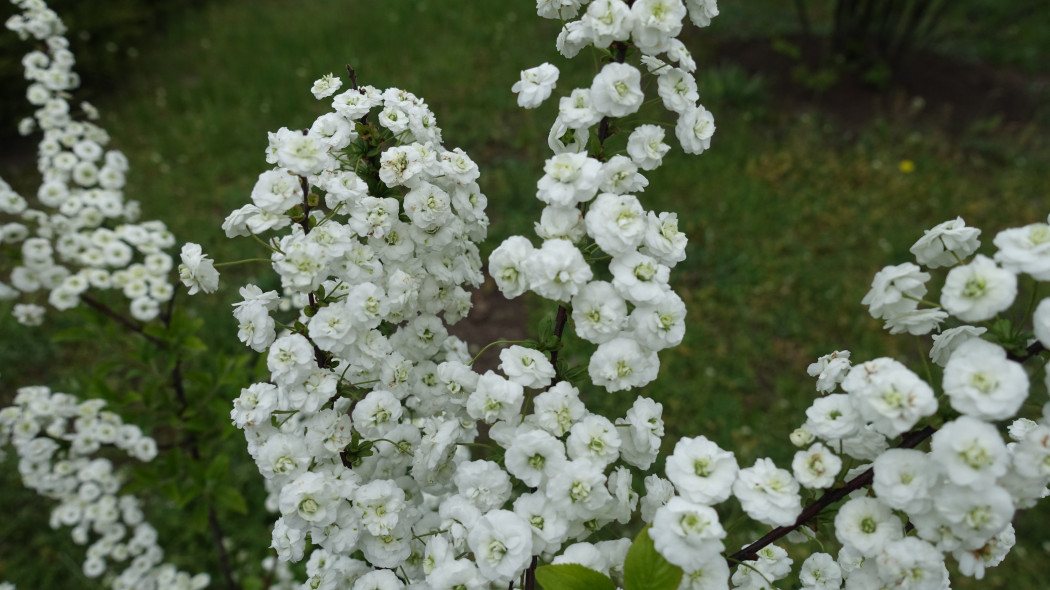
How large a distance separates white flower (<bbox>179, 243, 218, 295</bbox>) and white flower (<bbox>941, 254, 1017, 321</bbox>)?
4.19 feet

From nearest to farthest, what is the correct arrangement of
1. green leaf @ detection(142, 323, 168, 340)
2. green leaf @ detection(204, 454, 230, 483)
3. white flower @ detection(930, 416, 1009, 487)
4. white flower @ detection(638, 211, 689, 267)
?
white flower @ detection(930, 416, 1009, 487), white flower @ detection(638, 211, 689, 267), green leaf @ detection(142, 323, 168, 340), green leaf @ detection(204, 454, 230, 483)

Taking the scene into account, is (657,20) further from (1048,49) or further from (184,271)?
(1048,49)

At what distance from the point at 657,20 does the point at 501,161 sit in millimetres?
4227

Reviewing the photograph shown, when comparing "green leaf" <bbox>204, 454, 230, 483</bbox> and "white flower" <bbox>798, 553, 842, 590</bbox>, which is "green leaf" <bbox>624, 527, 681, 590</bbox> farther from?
"green leaf" <bbox>204, 454, 230, 483</bbox>

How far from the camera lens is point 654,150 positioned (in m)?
1.25

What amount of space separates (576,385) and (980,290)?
70 cm

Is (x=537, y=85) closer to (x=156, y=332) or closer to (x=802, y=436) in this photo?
(x=802, y=436)

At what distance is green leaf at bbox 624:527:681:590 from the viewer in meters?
1.10

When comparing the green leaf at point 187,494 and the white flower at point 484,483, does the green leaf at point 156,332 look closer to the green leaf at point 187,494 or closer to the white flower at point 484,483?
the green leaf at point 187,494

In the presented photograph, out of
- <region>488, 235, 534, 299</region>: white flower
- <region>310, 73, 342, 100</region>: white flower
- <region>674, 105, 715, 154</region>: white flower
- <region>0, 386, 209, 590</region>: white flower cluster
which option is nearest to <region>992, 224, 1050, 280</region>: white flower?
<region>674, 105, 715, 154</region>: white flower

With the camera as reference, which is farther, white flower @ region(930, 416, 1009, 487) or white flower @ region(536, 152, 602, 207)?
white flower @ region(536, 152, 602, 207)

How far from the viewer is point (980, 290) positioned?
1033mm

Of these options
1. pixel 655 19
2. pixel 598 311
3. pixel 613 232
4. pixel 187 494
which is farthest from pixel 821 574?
pixel 187 494

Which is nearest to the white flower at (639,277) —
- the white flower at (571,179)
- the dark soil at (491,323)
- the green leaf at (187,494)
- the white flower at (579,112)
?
the white flower at (571,179)
